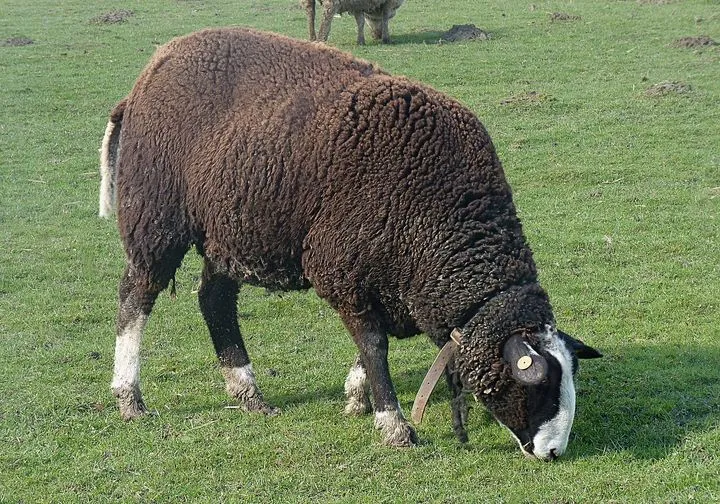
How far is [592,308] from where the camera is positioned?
995cm

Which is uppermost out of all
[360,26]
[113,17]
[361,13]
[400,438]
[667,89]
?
[667,89]

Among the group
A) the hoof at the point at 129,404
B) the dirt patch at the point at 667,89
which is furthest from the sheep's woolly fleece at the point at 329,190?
the dirt patch at the point at 667,89

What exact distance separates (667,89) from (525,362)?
517 inches

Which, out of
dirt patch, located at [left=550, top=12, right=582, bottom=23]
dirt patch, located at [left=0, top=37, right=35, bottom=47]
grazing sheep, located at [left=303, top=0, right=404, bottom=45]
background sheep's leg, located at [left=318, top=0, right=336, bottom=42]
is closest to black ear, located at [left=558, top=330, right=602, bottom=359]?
grazing sheep, located at [left=303, top=0, right=404, bottom=45]

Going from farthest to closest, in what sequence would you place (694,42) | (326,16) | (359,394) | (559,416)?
(326,16) → (694,42) → (359,394) → (559,416)

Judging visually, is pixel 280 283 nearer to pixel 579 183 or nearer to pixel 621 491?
pixel 621 491

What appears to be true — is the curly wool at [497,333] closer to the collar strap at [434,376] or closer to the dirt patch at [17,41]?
the collar strap at [434,376]

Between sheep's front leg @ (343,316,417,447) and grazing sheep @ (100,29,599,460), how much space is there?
1 cm

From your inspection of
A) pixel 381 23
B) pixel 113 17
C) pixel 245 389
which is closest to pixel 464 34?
pixel 381 23

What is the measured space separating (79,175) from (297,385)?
877 cm

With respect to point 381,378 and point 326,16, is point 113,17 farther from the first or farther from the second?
point 381,378

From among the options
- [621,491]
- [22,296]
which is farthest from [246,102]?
[22,296]

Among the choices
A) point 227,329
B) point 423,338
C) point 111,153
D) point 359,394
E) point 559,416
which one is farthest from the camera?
point 423,338

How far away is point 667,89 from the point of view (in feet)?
59.8
